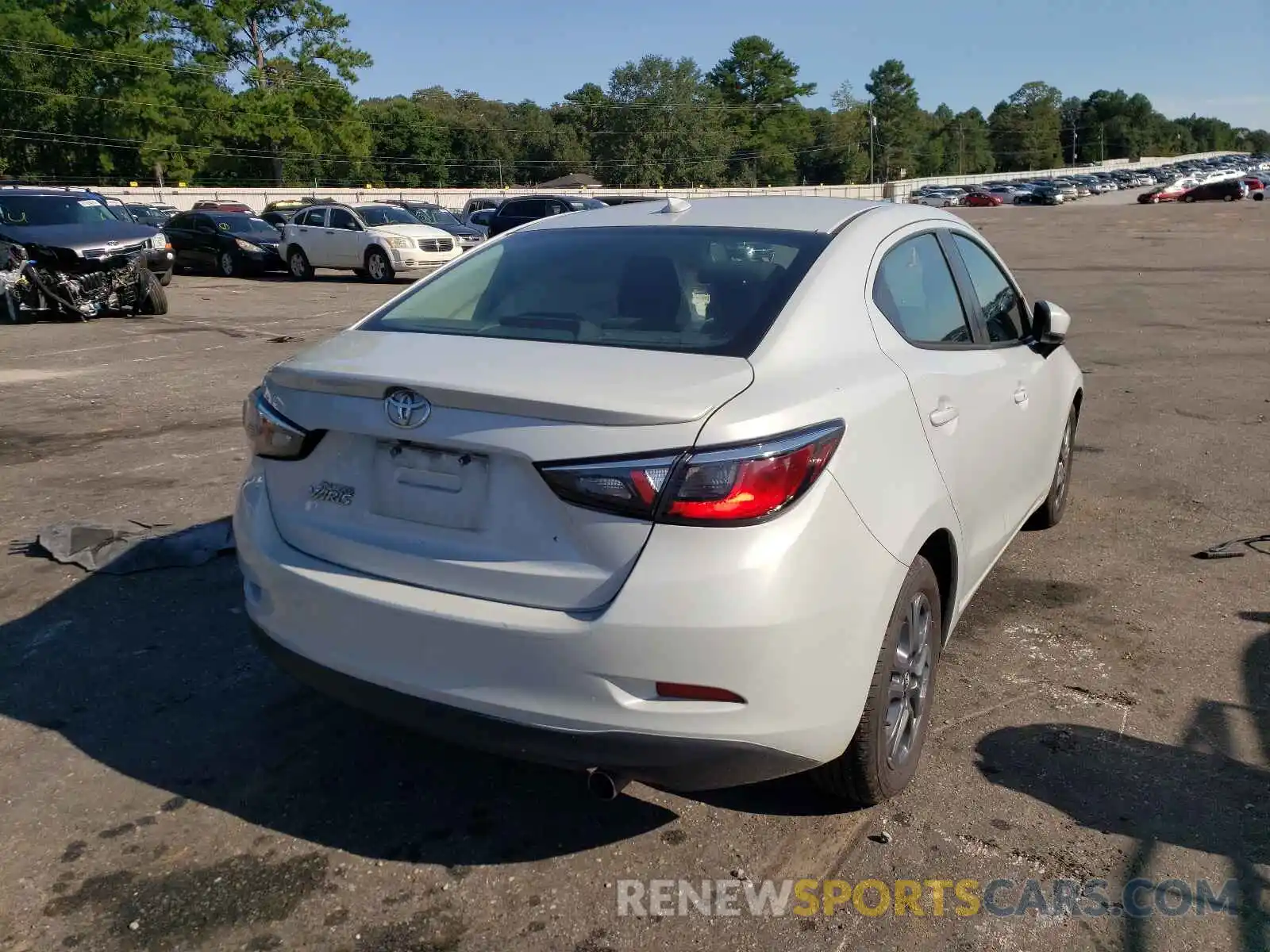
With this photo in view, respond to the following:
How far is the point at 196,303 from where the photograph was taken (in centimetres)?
1869

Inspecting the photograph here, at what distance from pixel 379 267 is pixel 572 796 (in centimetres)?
2153

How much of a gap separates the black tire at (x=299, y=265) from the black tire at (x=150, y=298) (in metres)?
8.39

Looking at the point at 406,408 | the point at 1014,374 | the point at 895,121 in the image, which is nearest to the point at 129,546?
the point at 406,408

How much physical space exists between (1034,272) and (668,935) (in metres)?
22.2

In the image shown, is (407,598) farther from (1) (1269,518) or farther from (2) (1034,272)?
(2) (1034,272)

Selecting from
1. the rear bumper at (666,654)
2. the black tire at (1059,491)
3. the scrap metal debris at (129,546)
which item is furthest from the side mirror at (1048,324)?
the scrap metal debris at (129,546)

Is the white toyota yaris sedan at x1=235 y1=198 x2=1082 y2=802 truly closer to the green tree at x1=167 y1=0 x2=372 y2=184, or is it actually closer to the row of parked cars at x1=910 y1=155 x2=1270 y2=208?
the row of parked cars at x1=910 y1=155 x2=1270 y2=208

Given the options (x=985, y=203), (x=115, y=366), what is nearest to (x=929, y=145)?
(x=985, y=203)

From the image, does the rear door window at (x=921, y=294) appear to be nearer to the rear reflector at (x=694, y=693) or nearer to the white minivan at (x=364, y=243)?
the rear reflector at (x=694, y=693)

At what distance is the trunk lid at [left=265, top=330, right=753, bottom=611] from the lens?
8.34ft

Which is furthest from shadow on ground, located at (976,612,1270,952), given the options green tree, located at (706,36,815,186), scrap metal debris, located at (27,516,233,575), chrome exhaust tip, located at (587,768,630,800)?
green tree, located at (706,36,815,186)

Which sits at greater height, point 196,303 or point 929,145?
point 929,145

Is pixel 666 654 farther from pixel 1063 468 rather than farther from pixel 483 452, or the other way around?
pixel 1063 468

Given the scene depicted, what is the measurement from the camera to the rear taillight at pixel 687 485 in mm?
2482
